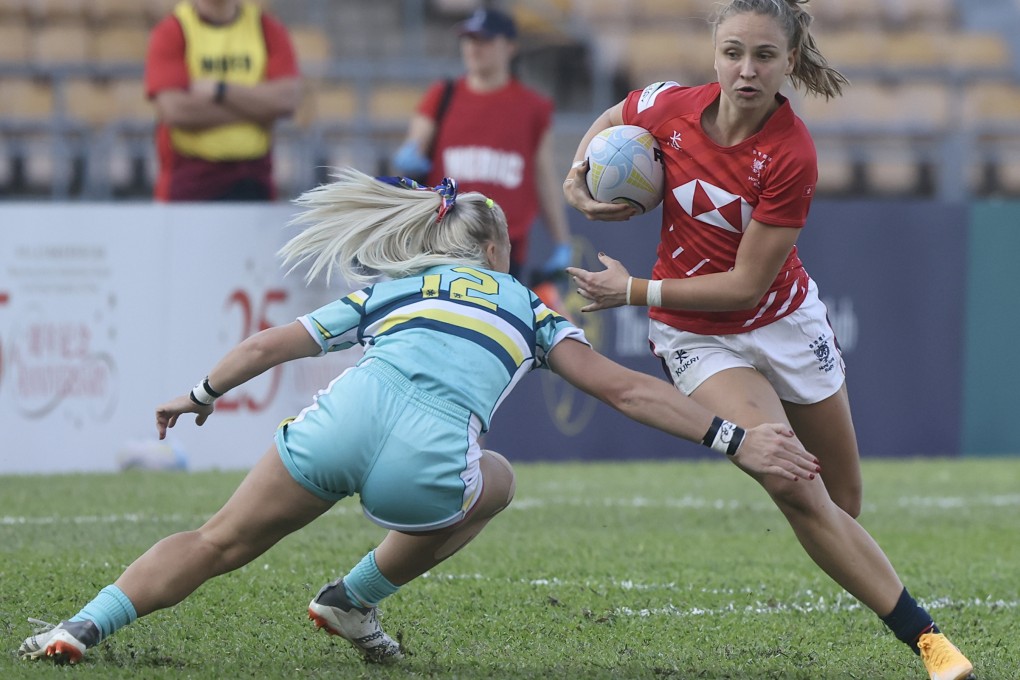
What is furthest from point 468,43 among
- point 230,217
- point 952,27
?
point 952,27

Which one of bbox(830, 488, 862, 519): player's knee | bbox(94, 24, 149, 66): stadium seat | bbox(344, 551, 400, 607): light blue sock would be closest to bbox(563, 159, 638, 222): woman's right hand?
bbox(830, 488, 862, 519): player's knee

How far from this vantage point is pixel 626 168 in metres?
4.88

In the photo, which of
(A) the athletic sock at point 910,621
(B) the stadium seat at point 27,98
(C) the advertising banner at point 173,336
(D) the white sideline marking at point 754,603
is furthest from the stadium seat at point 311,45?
(A) the athletic sock at point 910,621

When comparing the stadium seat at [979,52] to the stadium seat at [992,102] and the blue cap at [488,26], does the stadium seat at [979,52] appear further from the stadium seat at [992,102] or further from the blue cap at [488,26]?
the blue cap at [488,26]

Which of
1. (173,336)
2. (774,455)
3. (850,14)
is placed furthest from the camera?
(850,14)

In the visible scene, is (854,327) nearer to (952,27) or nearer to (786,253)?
(786,253)

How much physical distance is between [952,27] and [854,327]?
8.35 meters

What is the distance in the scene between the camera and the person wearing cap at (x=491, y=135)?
28.9 ft

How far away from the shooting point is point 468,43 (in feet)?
29.0

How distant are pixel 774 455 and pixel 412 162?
4.92m

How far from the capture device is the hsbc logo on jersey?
15.6ft

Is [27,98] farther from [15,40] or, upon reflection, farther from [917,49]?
[917,49]

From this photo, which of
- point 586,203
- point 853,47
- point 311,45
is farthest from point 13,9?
point 586,203

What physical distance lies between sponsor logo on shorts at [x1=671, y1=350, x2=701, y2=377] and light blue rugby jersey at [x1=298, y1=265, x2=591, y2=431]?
63 cm
